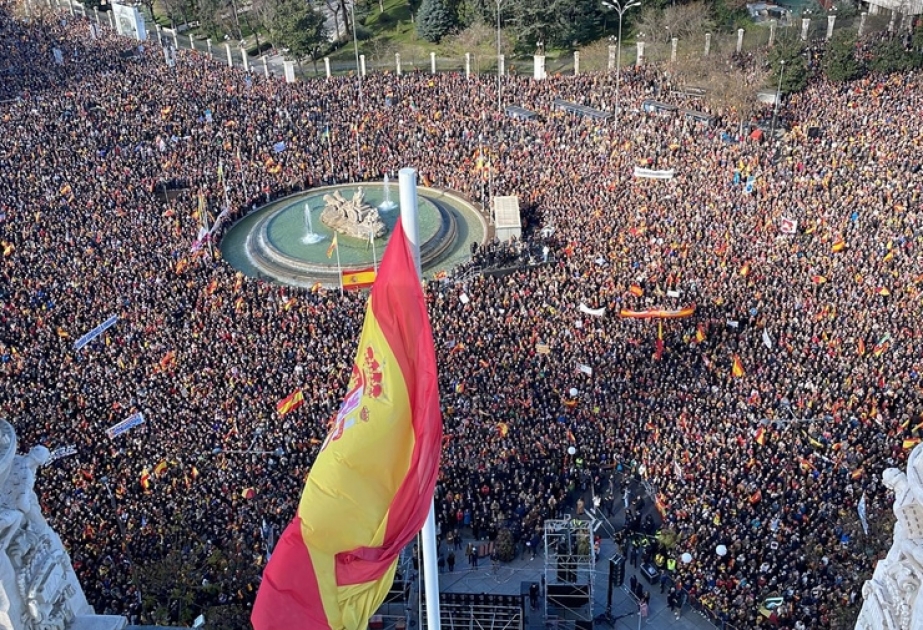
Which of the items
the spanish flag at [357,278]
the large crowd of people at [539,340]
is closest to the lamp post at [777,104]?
the large crowd of people at [539,340]

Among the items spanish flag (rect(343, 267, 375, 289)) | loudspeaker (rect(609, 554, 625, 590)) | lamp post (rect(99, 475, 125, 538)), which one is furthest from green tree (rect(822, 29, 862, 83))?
lamp post (rect(99, 475, 125, 538))

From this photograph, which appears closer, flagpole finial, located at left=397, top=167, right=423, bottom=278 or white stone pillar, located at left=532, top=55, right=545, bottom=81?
flagpole finial, located at left=397, top=167, right=423, bottom=278

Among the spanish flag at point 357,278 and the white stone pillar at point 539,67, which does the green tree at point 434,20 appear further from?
the spanish flag at point 357,278

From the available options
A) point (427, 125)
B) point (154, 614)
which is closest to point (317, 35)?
point (427, 125)

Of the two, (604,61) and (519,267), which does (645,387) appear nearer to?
(519,267)

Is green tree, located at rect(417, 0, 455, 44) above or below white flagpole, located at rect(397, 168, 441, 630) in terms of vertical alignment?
below

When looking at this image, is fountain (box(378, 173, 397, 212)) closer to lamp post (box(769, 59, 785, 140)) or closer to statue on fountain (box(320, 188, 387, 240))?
statue on fountain (box(320, 188, 387, 240))
